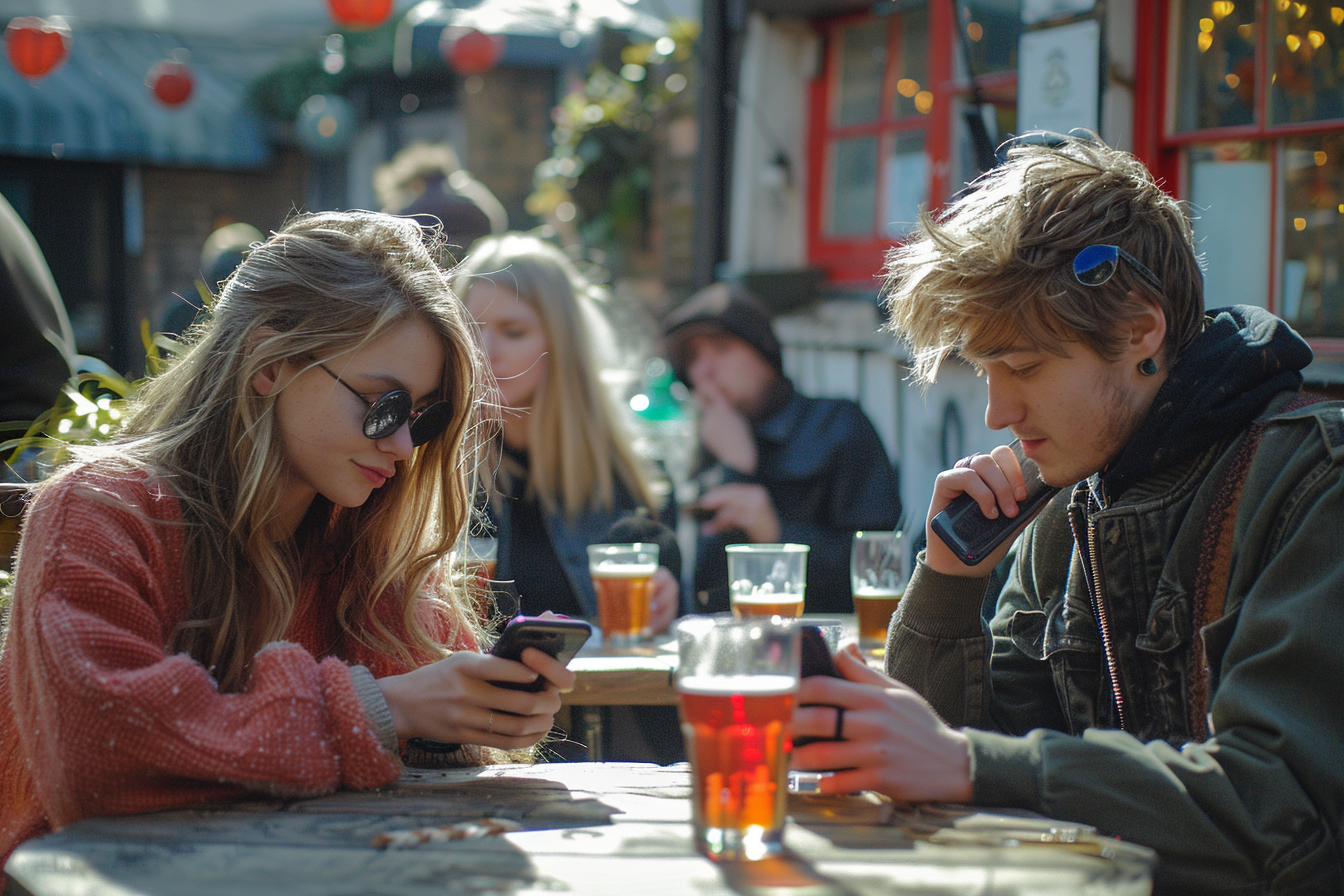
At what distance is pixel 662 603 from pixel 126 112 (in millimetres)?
12316

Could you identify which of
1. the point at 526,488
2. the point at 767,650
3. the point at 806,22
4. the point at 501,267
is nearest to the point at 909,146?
the point at 806,22

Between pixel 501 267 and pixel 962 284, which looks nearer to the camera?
pixel 962 284

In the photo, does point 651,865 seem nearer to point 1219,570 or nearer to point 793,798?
point 793,798

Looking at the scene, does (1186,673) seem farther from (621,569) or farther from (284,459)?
(284,459)

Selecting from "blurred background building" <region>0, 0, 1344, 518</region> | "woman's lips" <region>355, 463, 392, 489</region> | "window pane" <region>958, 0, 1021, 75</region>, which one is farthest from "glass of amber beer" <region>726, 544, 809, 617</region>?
"window pane" <region>958, 0, 1021, 75</region>

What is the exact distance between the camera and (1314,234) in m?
3.51

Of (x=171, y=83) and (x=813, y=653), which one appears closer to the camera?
(x=813, y=653)

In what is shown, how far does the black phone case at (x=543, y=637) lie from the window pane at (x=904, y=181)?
381 cm

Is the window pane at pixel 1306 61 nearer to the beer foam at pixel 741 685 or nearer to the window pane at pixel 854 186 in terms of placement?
the window pane at pixel 854 186

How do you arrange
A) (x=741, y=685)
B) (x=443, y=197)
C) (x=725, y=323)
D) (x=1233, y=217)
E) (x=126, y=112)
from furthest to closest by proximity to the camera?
(x=126, y=112)
(x=443, y=197)
(x=725, y=323)
(x=1233, y=217)
(x=741, y=685)

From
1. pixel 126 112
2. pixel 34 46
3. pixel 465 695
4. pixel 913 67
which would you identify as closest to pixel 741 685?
pixel 465 695

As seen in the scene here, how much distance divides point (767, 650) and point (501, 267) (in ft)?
8.50

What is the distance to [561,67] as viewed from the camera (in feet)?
36.6

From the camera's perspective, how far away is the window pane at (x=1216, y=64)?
3.62 metres
